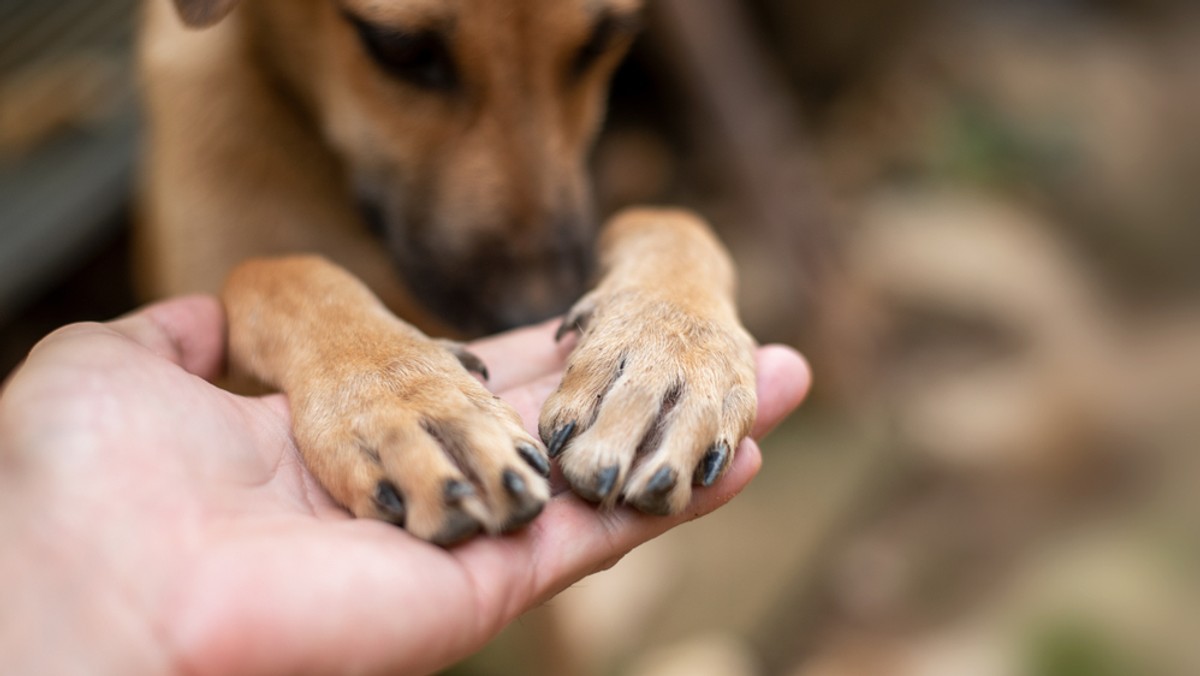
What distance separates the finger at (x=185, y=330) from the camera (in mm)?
2082

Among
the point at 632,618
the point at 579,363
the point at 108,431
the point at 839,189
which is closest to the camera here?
the point at 108,431

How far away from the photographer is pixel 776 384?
216 cm

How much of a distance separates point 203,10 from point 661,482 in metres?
1.63

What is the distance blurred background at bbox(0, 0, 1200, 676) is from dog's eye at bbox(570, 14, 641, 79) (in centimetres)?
189

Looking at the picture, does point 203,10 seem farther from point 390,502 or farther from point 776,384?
point 776,384

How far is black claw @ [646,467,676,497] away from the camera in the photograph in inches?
67.1

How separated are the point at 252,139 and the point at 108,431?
4.71 feet

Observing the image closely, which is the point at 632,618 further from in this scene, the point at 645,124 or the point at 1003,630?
the point at 645,124

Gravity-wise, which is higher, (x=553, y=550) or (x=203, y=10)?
(x=203, y=10)

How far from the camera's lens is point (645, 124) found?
6.88 metres

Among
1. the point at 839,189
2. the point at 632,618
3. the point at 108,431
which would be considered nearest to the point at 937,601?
Answer: the point at 632,618

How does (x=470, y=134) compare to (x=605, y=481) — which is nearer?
(x=605, y=481)

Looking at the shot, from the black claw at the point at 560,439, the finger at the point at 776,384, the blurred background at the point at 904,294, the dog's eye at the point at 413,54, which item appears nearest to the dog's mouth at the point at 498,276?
the dog's eye at the point at 413,54

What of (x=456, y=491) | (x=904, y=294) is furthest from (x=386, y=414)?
(x=904, y=294)
